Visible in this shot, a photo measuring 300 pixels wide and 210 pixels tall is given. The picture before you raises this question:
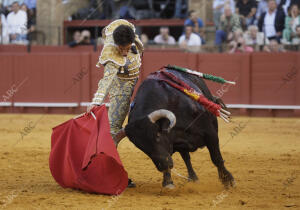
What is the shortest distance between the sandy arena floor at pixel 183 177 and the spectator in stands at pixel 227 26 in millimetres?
2121

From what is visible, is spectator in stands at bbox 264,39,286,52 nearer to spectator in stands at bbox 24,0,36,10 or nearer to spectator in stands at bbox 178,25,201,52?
spectator in stands at bbox 178,25,201,52

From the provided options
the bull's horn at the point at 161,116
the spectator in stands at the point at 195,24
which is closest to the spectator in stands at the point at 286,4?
the spectator in stands at the point at 195,24

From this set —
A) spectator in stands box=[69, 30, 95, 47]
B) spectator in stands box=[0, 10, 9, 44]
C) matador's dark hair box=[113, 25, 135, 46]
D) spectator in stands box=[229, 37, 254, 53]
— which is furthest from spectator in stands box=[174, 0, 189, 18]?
matador's dark hair box=[113, 25, 135, 46]

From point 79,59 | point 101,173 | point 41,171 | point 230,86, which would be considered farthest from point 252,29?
point 101,173

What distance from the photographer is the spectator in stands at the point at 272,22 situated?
1013 centimetres

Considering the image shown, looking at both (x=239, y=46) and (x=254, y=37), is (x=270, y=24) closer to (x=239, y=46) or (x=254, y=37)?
(x=254, y=37)

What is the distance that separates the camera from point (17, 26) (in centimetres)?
1184

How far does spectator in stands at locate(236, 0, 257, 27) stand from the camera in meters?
10.5

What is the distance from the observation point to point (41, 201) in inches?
163

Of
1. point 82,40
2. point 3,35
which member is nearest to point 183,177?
point 82,40

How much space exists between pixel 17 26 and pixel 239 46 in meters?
4.73

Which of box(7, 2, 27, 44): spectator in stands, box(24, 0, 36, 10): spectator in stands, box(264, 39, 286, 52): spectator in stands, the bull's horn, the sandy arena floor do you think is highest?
box(24, 0, 36, 10): spectator in stands

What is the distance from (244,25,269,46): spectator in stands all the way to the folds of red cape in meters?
6.14

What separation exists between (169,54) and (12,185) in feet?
20.3
